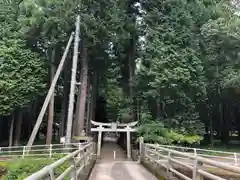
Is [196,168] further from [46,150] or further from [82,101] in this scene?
[82,101]

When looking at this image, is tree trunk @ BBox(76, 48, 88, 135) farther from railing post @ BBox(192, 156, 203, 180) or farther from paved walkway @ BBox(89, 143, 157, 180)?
railing post @ BBox(192, 156, 203, 180)

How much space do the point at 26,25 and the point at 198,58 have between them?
14.4 meters

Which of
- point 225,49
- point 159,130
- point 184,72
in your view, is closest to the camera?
point 159,130

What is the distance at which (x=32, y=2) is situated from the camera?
2609cm

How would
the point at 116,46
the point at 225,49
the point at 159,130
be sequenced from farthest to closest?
the point at 116,46
the point at 225,49
the point at 159,130

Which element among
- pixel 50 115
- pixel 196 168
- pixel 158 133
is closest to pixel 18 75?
pixel 50 115

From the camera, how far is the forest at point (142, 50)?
24.8m

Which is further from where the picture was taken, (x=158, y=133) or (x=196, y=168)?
(x=158, y=133)

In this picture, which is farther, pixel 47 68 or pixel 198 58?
pixel 47 68

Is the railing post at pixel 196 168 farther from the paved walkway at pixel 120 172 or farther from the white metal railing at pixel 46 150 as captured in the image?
the white metal railing at pixel 46 150

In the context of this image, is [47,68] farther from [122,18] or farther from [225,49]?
[225,49]

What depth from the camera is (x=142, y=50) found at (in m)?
28.8

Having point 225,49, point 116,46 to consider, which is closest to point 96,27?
point 116,46

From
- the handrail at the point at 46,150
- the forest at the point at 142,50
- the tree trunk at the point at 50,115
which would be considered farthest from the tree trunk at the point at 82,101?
the handrail at the point at 46,150
